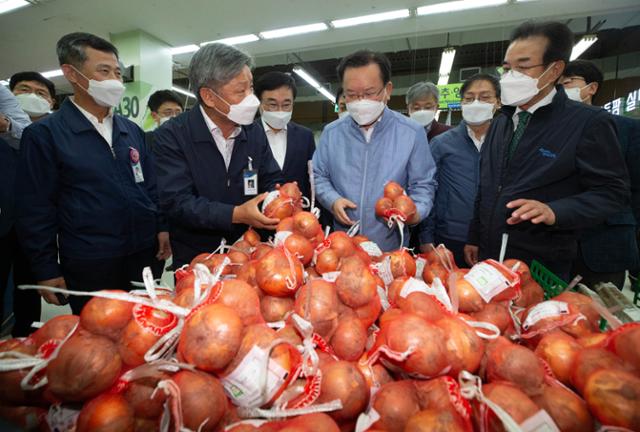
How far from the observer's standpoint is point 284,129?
314 cm

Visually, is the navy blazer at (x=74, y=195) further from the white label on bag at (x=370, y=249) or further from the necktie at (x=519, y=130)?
the necktie at (x=519, y=130)

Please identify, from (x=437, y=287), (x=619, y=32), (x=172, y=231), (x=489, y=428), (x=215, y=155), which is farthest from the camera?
(x=619, y=32)

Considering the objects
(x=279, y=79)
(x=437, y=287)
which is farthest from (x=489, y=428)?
(x=279, y=79)

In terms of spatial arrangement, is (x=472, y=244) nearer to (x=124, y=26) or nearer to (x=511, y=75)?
(x=511, y=75)

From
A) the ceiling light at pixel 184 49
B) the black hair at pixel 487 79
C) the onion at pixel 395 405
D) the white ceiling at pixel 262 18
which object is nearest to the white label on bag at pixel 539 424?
the onion at pixel 395 405

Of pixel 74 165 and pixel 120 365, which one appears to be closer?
pixel 120 365

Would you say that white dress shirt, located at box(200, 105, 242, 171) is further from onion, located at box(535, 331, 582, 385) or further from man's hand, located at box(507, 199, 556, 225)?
onion, located at box(535, 331, 582, 385)

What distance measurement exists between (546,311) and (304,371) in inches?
28.5

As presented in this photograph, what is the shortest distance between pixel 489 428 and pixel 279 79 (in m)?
2.90

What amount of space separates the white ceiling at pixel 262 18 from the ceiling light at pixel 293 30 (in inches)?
7.9

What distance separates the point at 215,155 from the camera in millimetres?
1972

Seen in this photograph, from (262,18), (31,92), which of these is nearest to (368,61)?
(31,92)

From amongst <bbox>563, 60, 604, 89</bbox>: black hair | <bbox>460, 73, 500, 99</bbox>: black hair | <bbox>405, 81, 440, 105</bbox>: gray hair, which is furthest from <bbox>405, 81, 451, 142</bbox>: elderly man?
<bbox>563, 60, 604, 89</bbox>: black hair

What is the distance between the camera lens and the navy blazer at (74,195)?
1818 millimetres
